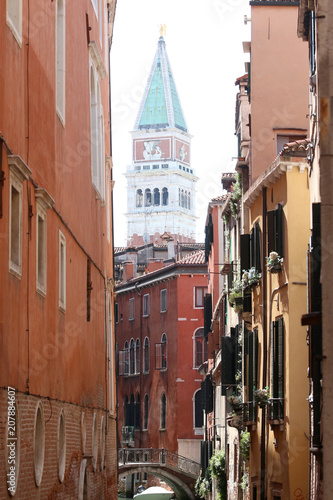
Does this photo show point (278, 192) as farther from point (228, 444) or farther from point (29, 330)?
point (228, 444)

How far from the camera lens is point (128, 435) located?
65.4 metres

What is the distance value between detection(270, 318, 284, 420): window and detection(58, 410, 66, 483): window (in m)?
4.25

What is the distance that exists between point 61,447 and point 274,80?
10516mm

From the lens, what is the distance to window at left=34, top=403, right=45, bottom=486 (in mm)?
15990

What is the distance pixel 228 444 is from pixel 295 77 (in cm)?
1237

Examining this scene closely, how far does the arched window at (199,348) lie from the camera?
60.6 metres

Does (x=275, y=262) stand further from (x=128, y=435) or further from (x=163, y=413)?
(x=128, y=435)

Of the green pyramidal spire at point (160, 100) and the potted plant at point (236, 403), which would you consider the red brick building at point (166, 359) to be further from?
the green pyramidal spire at point (160, 100)

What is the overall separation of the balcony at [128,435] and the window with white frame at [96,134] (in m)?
38.0

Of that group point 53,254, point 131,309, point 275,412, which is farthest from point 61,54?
point 131,309

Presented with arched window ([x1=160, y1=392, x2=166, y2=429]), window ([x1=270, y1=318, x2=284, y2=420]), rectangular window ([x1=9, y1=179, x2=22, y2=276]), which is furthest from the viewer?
arched window ([x1=160, y1=392, x2=166, y2=429])

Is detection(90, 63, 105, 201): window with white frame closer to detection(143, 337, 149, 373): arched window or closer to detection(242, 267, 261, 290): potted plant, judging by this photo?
detection(242, 267, 261, 290): potted plant

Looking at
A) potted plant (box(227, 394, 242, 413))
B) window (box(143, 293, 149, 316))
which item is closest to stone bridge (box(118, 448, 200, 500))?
window (box(143, 293, 149, 316))

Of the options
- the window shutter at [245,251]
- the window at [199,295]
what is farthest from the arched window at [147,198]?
the window shutter at [245,251]
